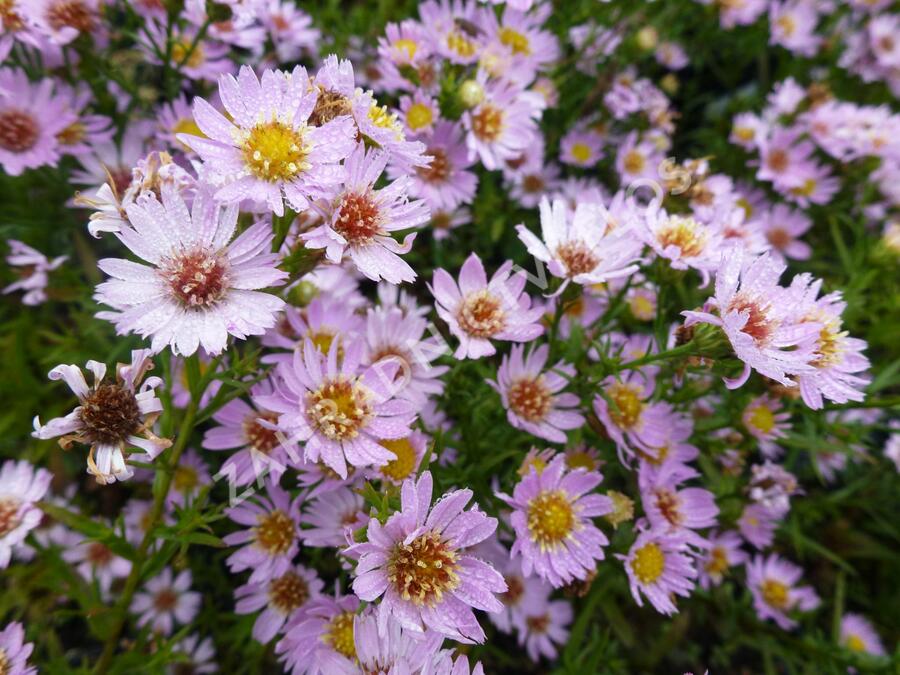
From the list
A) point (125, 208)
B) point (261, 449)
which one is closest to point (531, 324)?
point (261, 449)

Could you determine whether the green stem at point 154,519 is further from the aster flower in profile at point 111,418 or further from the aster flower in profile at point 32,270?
the aster flower in profile at point 32,270

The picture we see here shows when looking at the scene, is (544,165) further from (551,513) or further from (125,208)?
(125,208)

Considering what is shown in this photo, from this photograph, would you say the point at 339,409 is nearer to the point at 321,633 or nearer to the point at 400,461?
the point at 400,461

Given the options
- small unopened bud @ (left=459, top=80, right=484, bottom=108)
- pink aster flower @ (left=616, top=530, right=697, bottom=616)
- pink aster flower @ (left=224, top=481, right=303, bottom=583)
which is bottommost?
pink aster flower @ (left=224, top=481, right=303, bottom=583)

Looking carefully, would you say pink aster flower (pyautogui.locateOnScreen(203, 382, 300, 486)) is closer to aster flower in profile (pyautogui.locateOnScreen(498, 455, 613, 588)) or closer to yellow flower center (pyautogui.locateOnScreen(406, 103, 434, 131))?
aster flower in profile (pyautogui.locateOnScreen(498, 455, 613, 588))

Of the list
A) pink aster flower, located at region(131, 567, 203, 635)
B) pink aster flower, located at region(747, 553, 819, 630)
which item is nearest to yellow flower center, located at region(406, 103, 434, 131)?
pink aster flower, located at region(131, 567, 203, 635)

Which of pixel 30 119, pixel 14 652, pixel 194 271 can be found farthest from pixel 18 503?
pixel 30 119
